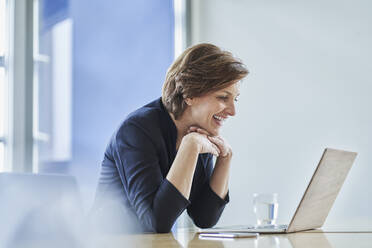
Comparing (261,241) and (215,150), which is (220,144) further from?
(261,241)

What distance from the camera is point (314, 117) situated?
116 inches

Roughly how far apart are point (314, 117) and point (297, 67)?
1.07 feet

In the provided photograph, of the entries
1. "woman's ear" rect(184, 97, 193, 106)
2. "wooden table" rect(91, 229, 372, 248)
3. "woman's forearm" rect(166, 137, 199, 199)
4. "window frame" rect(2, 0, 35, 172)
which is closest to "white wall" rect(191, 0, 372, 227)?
"window frame" rect(2, 0, 35, 172)

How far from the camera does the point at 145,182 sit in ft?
4.59

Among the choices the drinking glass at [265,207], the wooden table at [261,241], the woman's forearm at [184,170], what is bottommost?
the drinking glass at [265,207]

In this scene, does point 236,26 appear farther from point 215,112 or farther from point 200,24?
point 215,112

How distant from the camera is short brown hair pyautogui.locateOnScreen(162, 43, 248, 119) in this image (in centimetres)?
165

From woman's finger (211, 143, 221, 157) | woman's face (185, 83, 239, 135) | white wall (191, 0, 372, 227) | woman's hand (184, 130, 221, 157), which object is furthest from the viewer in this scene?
white wall (191, 0, 372, 227)

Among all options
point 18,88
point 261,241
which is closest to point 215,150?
point 261,241

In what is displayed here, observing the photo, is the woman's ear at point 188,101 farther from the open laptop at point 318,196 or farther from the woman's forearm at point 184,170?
the open laptop at point 318,196

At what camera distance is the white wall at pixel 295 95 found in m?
2.78

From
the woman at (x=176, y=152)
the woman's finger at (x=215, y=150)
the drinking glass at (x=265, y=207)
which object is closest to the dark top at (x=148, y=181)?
the woman at (x=176, y=152)

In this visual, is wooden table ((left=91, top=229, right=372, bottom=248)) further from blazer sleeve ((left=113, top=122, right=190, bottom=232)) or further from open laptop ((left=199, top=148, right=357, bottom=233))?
blazer sleeve ((left=113, top=122, right=190, bottom=232))

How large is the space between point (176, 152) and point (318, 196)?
1.71ft
